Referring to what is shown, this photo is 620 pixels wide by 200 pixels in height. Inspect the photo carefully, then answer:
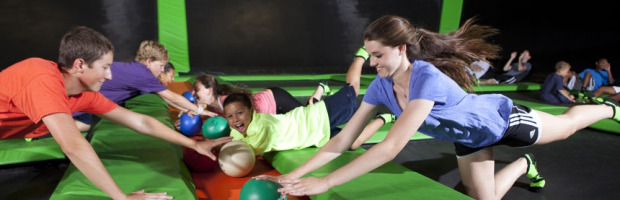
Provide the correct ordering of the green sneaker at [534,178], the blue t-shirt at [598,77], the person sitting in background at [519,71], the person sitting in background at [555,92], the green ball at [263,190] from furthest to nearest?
1. the person sitting in background at [519,71]
2. the blue t-shirt at [598,77]
3. the person sitting in background at [555,92]
4. the green sneaker at [534,178]
5. the green ball at [263,190]

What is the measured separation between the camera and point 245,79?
7141 millimetres

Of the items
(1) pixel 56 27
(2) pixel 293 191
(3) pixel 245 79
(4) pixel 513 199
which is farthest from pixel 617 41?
(1) pixel 56 27

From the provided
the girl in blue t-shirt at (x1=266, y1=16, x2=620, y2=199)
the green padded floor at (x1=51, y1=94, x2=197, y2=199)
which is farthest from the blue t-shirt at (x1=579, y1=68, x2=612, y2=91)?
the green padded floor at (x1=51, y1=94, x2=197, y2=199)

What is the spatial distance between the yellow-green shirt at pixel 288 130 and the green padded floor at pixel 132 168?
476mm

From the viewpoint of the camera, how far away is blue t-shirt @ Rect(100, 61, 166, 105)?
3.48 meters

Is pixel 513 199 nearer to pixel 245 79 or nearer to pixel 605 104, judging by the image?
pixel 605 104

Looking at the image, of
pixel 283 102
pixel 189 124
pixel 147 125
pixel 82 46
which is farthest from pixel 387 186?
pixel 189 124

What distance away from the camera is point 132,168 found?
227 centimetres

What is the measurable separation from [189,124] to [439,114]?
232 cm

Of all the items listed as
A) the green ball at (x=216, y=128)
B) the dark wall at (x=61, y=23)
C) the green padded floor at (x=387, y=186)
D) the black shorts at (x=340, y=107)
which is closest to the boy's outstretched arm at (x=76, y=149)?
the green padded floor at (x=387, y=186)

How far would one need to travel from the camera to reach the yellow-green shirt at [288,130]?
2678 millimetres

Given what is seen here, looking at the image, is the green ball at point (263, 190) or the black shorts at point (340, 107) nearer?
the green ball at point (263, 190)

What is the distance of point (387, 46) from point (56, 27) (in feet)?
23.8

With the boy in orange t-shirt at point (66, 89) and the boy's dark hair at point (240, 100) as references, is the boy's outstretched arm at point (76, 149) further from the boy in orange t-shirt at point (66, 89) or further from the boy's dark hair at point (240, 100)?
the boy's dark hair at point (240, 100)
